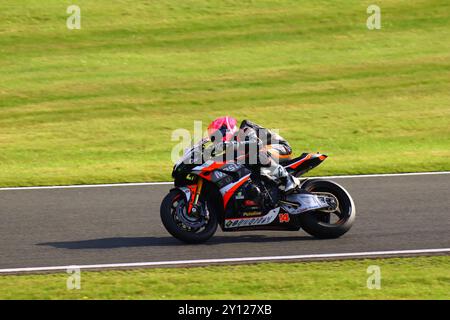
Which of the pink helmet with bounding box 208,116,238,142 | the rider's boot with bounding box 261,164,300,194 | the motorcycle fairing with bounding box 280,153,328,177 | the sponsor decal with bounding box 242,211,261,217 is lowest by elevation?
the sponsor decal with bounding box 242,211,261,217

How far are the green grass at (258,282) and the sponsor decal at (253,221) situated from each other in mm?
947

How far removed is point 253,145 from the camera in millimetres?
11070

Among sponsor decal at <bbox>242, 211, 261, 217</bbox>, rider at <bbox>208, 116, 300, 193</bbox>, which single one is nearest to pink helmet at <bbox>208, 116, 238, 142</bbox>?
rider at <bbox>208, 116, 300, 193</bbox>

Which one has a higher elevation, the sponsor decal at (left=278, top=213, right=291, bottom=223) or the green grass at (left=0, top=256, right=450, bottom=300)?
the sponsor decal at (left=278, top=213, right=291, bottom=223)

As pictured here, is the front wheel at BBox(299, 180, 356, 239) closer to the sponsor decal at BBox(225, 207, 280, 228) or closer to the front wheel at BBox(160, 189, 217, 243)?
the sponsor decal at BBox(225, 207, 280, 228)

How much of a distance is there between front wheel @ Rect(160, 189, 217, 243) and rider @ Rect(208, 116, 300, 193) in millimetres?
716

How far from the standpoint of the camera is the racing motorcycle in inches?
433

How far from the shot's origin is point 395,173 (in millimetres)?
15406

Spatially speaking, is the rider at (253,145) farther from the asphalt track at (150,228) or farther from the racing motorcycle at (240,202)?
the asphalt track at (150,228)

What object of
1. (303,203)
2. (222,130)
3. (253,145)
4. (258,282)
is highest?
(222,130)

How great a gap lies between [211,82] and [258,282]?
12.1 meters

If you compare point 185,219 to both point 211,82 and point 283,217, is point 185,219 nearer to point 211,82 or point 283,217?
point 283,217

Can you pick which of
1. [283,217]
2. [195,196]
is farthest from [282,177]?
[195,196]

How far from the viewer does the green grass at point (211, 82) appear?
56.6 ft
